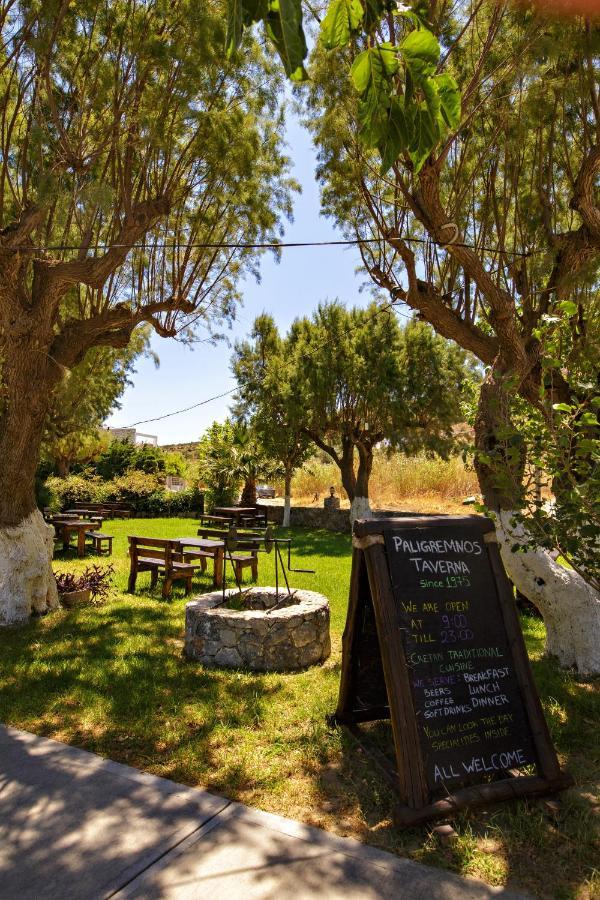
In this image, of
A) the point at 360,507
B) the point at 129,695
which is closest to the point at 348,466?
the point at 360,507

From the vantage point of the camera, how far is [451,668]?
359 centimetres

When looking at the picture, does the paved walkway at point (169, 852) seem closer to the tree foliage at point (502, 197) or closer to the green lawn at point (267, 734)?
the green lawn at point (267, 734)

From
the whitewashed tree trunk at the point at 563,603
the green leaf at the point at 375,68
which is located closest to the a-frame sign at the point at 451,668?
the whitewashed tree trunk at the point at 563,603

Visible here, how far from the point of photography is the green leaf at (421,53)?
158cm

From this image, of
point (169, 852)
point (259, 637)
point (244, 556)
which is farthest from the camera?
point (244, 556)

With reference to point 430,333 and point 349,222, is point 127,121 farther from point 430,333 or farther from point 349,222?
point 430,333

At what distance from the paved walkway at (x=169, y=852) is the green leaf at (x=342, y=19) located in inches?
129

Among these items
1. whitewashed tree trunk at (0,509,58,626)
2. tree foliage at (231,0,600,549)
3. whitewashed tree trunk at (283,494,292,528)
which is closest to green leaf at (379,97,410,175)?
tree foliage at (231,0,600,549)

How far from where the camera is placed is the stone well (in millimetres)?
5766

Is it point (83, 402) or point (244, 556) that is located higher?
point (83, 402)

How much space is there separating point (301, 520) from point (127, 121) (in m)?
16.7

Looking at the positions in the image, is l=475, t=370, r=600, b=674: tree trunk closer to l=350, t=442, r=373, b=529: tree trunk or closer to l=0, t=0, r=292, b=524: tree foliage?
l=0, t=0, r=292, b=524: tree foliage

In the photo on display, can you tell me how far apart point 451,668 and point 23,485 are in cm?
613

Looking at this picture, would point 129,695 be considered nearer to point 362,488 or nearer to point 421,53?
point 421,53
